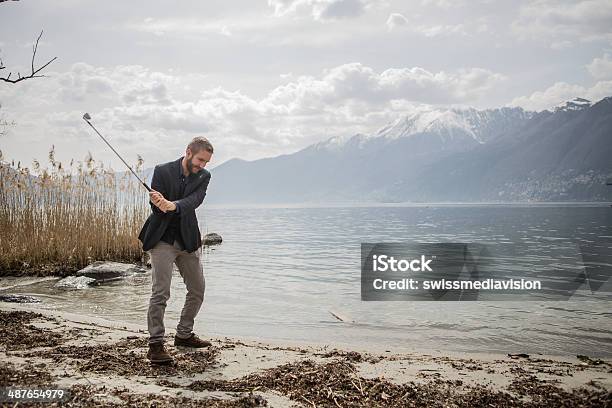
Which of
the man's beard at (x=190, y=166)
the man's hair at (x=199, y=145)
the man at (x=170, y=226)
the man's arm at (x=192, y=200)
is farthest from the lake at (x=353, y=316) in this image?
the man's hair at (x=199, y=145)

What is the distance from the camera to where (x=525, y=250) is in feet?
75.7

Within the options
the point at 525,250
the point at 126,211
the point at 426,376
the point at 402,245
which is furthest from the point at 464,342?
the point at 402,245

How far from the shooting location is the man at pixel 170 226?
5000 mm

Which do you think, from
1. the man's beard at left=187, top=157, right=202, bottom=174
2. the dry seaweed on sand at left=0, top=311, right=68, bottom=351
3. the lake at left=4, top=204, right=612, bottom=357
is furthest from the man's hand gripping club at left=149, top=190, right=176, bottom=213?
the lake at left=4, top=204, right=612, bottom=357

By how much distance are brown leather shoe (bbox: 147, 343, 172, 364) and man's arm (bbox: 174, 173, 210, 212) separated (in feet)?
4.48

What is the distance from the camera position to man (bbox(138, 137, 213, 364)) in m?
5.00

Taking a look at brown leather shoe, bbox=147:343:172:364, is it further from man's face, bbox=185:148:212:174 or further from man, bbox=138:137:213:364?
man's face, bbox=185:148:212:174

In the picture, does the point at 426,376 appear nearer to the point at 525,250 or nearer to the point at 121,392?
the point at 121,392

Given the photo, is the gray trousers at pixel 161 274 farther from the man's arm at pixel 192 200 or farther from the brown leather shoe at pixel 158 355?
the man's arm at pixel 192 200

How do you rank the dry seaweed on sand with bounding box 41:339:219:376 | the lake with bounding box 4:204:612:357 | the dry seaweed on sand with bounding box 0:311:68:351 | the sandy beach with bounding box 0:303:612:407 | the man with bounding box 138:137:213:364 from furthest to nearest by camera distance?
the lake with bounding box 4:204:612:357 → the dry seaweed on sand with bounding box 0:311:68:351 → the man with bounding box 138:137:213:364 → the dry seaweed on sand with bounding box 41:339:219:376 → the sandy beach with bounding box 0:303:612:407

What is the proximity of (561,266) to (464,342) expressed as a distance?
38.8ft

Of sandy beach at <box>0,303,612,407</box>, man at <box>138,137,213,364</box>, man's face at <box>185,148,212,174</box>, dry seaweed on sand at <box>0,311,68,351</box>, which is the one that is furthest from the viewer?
dry seaweed on sand at <box>0,311,68,351</box>

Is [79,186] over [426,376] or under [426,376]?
over

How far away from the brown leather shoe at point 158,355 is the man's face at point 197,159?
185cm
